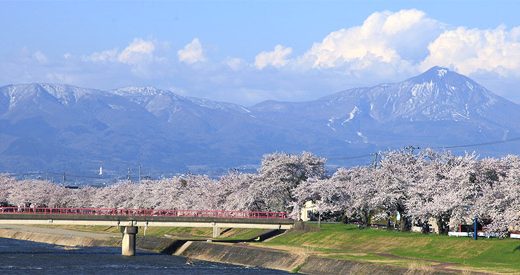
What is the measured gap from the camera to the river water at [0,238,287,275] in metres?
96.8

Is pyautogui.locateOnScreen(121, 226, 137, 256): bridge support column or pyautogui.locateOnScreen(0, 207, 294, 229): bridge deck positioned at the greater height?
pyautogui.locateOnScreen(0, 207, 294, 229): bridge deck

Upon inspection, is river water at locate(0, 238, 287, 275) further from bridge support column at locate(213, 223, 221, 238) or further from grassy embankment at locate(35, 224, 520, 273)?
bridge support column at locate(213, 223, 221, 238)

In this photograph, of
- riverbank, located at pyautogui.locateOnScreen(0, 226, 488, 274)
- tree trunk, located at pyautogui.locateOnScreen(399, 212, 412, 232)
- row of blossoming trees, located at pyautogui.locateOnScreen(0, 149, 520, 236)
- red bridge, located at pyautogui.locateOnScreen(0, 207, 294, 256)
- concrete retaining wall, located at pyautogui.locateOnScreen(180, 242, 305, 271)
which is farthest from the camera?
red bridge, located at pyautogui.locateOnScreen(0, 207, 294, 256)

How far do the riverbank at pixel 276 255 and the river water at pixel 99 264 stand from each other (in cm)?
288

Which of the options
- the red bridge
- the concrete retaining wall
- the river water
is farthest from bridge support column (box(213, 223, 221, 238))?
the river water

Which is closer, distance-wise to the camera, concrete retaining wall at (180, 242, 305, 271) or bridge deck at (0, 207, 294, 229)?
concrete retaining wall at (180, 242, 305, 271)

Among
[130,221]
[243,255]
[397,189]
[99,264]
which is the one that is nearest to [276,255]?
[243,255]

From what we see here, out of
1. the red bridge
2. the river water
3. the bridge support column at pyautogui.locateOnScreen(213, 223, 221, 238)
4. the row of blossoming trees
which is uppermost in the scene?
the row of blossoming trees

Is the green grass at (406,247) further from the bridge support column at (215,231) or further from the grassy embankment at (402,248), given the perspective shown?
the bridge support column at (215,231)

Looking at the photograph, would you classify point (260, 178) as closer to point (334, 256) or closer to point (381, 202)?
point (381, 202)

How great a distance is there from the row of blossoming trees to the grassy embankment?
3.84 meters

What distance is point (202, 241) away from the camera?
13088cm

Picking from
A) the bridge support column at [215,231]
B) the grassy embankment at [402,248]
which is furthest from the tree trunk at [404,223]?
the bridge support column at [215,231]

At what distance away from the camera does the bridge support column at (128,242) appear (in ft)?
402
